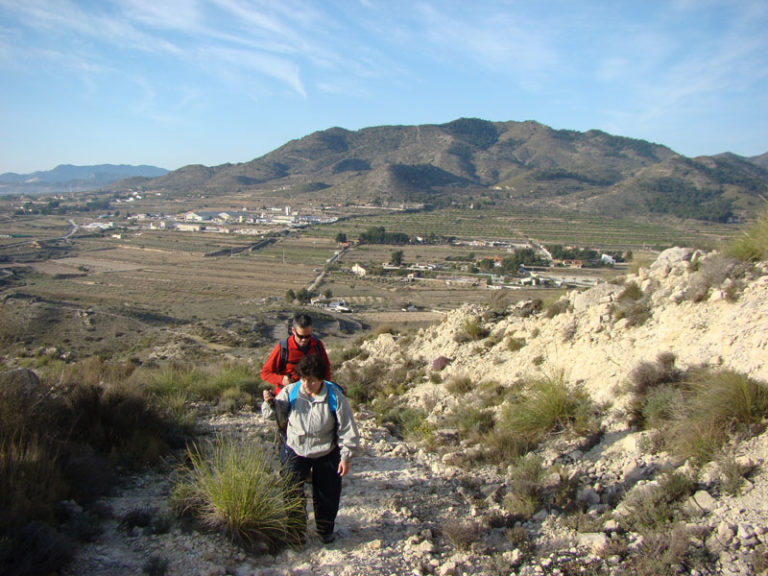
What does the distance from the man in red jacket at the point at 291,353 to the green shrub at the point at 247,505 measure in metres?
0.80

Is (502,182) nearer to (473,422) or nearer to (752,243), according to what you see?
(752,243)

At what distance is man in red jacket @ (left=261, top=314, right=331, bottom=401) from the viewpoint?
4.59 m

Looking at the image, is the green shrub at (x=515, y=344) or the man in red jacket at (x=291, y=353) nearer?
the man in red jacket at (x=291, y=353)

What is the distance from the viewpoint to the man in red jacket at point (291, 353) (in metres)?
4.59

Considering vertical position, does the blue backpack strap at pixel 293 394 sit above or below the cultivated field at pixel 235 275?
above

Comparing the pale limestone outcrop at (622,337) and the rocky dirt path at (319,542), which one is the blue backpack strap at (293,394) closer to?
the rocky dirt path at (319,542)

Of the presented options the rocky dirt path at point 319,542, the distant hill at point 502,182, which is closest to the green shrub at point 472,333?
the rocky dirt path at point 319,542

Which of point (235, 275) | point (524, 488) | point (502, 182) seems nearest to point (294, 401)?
point (524, 488)

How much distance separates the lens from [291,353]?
4.70m

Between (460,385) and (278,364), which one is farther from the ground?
(278,364)

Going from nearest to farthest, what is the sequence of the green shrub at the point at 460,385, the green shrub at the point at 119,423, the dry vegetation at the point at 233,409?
the dry vegetation at the point at 233,409, the green shrub at the point at 119,423, the green shrub at the point at 460,385

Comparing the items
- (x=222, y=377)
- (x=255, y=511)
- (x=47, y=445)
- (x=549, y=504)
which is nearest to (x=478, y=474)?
(x=549, y=504)

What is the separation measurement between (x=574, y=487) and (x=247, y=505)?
317cm

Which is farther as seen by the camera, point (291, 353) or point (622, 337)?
point (622, 337)
